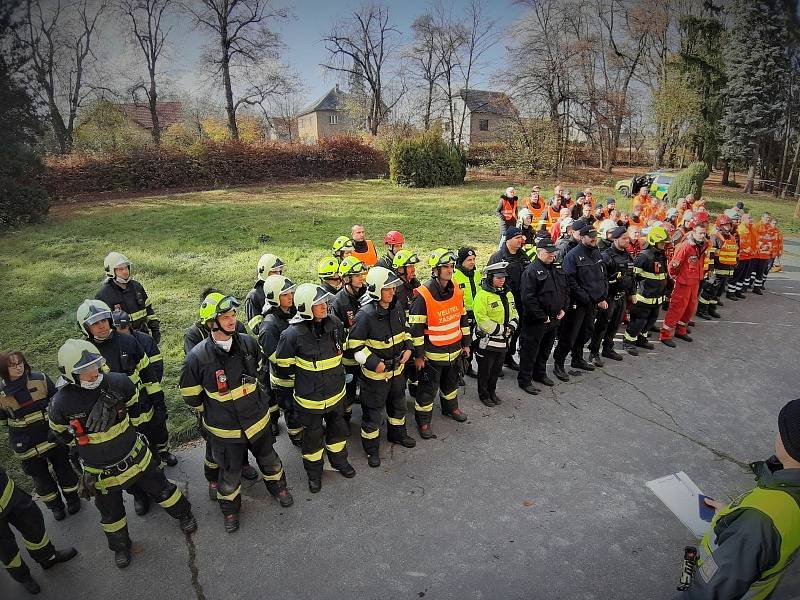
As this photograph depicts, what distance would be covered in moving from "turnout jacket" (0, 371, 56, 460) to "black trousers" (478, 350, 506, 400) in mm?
4720

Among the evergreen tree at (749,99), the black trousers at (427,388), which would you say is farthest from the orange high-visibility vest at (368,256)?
the evergreen tree at (749,99)

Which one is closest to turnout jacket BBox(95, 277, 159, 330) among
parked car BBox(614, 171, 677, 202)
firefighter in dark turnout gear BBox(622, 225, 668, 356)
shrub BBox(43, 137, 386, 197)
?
firefighter in dark turnout gear BBox(622, 225, 668, 356)

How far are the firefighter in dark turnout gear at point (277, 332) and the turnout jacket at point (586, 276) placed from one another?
4.01 m

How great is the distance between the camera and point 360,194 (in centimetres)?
2384

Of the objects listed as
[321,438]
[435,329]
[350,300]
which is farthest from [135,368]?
[435,329]

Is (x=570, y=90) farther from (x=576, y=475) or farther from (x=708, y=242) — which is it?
(x=576, y=475)

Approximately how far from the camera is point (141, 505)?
14.1 ft

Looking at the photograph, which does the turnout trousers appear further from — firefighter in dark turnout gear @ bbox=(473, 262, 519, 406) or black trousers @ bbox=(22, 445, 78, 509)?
black trousers @ bbox=(22, 445, 78, 509)

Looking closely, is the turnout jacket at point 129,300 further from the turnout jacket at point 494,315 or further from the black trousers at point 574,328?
the black trousers at point 574,328

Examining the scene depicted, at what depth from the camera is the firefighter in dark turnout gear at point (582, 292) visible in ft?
21.3

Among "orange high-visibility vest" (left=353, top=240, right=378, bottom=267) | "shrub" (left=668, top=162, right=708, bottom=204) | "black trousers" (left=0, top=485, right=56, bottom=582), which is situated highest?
"shrub" (left=668, top=162, right=708, bottom=204)

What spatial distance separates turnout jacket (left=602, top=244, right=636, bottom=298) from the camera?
6992 mm

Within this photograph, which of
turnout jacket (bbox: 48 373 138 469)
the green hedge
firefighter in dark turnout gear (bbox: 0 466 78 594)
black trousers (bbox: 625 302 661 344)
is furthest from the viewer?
the green hedge

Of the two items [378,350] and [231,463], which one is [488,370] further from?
[231,463]
